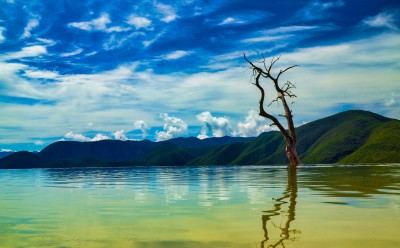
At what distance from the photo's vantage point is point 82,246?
27.9 ft

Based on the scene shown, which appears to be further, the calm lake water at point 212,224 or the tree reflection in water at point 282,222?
the calm lake water at point 212,224

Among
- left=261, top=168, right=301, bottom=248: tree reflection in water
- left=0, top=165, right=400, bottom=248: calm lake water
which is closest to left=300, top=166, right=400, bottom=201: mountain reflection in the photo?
left=0, top=165, right=400, bottom=248: calm lake water

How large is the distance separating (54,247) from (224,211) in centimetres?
633

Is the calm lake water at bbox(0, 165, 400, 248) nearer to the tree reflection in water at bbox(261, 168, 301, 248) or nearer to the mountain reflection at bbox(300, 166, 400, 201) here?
the tree reflection in water at bbox(261, 168, 301, 248)

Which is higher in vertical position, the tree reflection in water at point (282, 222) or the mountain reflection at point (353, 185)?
the mountain reflection at point (353, 185)

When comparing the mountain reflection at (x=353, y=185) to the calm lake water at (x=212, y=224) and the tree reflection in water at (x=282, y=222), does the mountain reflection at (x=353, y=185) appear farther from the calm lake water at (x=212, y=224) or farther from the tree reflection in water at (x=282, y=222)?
the tree reflection in water at (x=282, y=222)

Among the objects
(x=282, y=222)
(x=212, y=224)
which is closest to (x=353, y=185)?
(x=282, y=222)

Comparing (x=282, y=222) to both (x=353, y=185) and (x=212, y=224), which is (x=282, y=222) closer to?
(x=212, y=224)

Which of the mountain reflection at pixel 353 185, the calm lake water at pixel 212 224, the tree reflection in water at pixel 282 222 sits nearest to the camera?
the tree reflection in water at pixel 282 222

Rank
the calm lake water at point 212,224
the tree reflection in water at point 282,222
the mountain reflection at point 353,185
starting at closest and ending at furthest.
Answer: the tree reflection in water at point 282,222 → the calm lake water at point 212,224 → the mountain reflection at point 353,185

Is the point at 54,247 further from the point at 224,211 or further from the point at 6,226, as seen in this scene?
the point at 224,211

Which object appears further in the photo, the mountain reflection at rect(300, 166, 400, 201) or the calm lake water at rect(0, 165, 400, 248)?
the mountain reflection at rect(300, 166, 400, 201)

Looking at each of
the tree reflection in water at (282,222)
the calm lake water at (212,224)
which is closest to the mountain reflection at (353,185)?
the calm lake water at (212,224)

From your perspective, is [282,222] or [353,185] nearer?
[282,222]
